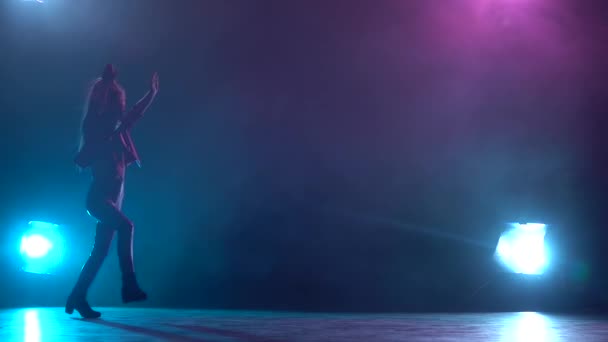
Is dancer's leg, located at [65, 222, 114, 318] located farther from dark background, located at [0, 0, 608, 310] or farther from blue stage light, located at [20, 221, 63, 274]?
blue stage light, located at [20, 221, 63, 274]

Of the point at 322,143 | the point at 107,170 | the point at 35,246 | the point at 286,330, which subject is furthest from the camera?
the point at 322,143

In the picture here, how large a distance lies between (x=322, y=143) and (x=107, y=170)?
2.19 metres

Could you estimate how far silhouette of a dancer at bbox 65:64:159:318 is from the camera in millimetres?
3088

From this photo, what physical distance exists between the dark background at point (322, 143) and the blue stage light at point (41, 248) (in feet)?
0.24

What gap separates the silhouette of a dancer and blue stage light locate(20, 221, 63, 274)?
174 cm

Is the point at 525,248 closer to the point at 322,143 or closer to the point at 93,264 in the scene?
the point at 322,143

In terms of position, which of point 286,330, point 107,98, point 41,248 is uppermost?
point 107,98

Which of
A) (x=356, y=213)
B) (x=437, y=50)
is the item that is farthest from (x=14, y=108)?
(x=437, y=50)

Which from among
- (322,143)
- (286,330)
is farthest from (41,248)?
(286,330)

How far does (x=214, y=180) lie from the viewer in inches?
197

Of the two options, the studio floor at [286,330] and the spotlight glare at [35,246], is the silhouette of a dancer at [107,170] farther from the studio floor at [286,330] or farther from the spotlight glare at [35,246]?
the spotlight glare at [35,246]

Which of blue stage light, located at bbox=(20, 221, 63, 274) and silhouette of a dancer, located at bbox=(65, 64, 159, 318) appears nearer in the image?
silhouette of a dancer, located at bbox=(65, 64, 159, 318)

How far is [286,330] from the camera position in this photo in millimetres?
2535

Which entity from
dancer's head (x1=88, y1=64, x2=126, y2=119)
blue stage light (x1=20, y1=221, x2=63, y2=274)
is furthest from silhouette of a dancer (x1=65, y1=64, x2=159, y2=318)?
blue stage light (x1=20, y1=221, x2=63, y2=274)
